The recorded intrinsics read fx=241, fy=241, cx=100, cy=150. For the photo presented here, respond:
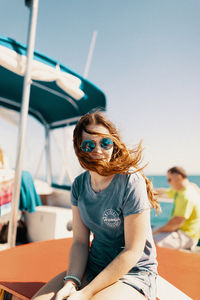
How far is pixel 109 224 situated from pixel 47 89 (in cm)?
297

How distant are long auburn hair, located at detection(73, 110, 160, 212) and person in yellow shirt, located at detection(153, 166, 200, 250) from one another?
6.43 ft

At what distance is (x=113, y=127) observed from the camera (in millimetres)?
1062

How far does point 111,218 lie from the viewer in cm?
98

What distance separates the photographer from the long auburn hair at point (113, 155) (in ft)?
3.24

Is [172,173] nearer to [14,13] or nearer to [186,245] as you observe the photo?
[186,245]

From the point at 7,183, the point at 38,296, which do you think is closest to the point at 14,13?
the point at 7,183

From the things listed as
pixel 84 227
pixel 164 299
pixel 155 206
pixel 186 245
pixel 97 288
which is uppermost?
pixel 155 206

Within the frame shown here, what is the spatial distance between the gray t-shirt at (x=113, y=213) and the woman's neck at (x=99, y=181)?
0.02 meters

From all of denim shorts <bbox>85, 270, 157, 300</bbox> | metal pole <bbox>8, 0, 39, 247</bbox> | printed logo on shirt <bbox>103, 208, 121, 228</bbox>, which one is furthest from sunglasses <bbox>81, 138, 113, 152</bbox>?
metal pole <bbox>8, 0, 39, 247</bbox>

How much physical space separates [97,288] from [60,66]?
2503 mm

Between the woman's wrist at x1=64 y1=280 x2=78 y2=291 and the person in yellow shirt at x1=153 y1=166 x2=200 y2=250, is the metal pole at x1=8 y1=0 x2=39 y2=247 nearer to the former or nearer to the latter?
the woman's wrist at x1=64 y1=280 x2=78 y2=291

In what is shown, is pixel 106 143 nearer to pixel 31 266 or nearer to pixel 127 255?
pixel 127 255

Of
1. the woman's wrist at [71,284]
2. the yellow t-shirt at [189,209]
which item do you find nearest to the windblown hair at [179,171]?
the yellow t-shirt at [189,209]

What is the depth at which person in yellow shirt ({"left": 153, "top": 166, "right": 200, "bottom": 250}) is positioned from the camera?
9.29 ft
